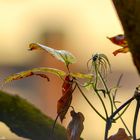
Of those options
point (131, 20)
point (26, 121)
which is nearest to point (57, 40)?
point (26, 121)

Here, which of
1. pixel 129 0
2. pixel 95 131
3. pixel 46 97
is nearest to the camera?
pixel 129 0

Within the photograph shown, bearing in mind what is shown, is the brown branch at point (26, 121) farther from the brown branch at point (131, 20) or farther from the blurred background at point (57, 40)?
the blurred background at point (57, 40)

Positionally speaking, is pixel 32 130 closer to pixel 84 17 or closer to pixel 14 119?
pixel 14 119

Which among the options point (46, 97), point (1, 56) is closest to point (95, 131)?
point (46, 97)

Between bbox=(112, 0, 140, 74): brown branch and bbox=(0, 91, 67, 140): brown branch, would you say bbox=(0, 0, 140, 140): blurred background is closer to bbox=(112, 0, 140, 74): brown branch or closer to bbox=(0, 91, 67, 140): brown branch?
bbox=(0, 91, 67, 140): brown branch

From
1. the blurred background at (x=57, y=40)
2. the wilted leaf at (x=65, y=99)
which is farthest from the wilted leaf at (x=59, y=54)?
the blurred background at (x=57, y=40)

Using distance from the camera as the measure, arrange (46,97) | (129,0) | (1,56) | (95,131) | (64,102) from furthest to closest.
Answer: (1,56) < (95,131) < (46,97) < (64,102) < (129,0)
